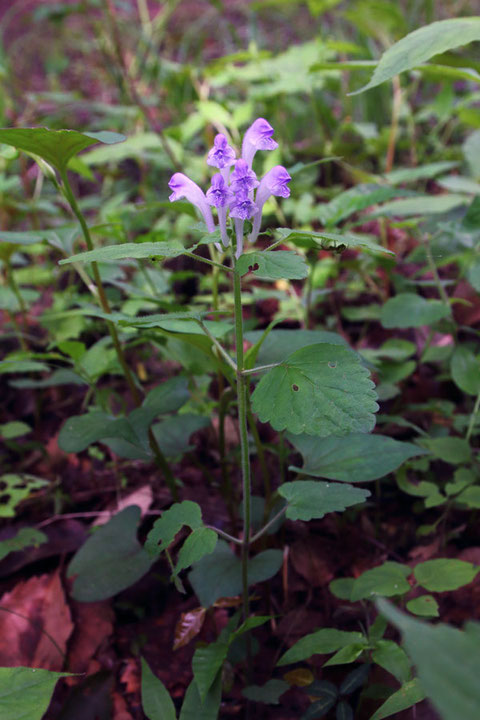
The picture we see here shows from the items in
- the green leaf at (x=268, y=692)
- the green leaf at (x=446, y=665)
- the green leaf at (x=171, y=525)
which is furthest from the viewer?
the green leaf at (x=268, y=692)

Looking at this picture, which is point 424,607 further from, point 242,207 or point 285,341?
point 242,207

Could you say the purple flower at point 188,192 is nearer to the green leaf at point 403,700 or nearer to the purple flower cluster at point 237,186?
the purple flower cluster at point 237,186

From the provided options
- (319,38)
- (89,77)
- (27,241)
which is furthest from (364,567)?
(89,77)

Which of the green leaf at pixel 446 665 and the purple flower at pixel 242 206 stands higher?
the purple flower at pixel 242 206

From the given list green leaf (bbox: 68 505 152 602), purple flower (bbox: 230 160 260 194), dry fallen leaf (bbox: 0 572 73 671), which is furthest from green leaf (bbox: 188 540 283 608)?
purple flower (bbox: 230 160 260 194)

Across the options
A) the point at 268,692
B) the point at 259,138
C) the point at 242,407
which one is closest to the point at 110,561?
the point at 268,692

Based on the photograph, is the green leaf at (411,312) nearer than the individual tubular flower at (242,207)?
No

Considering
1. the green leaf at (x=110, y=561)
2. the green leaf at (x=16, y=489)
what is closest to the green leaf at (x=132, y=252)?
the green leaf at (x=110, y=561)
